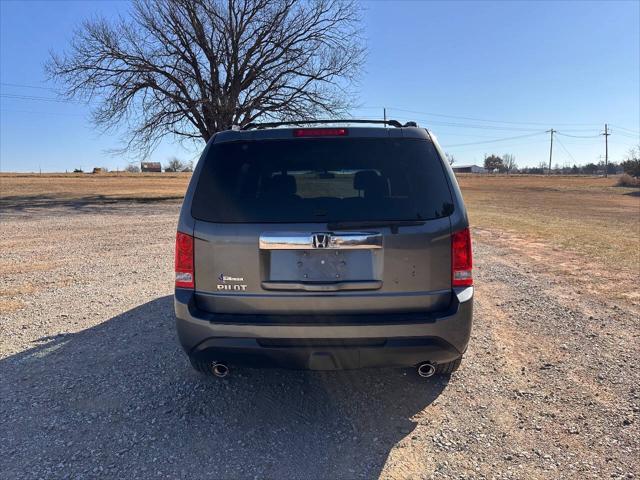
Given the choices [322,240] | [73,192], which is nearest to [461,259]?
[322,240]

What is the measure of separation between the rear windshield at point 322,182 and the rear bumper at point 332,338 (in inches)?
23.3

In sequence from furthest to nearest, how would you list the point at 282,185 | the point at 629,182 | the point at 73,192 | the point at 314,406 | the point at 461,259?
the point at 629,182
the point at 73,192
the point at 314,406
the point at 282,185
the point at 461,259

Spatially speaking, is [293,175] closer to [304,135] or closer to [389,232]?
[304,135]

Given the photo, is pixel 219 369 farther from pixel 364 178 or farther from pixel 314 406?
pixel 364 178

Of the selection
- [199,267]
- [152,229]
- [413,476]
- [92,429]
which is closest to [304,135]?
[199,267]

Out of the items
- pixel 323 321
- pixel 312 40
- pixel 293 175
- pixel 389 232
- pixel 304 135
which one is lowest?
pixel 323 321

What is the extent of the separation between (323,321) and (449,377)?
1.50 meters

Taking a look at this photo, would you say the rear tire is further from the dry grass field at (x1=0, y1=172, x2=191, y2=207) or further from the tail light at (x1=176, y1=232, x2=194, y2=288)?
the dry grass field at (x1=0, y1=172, x2=191, y2=207)

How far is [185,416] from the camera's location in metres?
3.00

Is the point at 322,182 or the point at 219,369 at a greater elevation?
the point at 322,182

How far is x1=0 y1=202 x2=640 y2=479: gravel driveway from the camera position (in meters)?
2.53

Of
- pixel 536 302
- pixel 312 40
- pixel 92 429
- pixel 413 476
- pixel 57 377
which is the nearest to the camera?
pixel 413 476

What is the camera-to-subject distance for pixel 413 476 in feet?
7.96

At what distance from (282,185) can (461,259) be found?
46.9 inches
